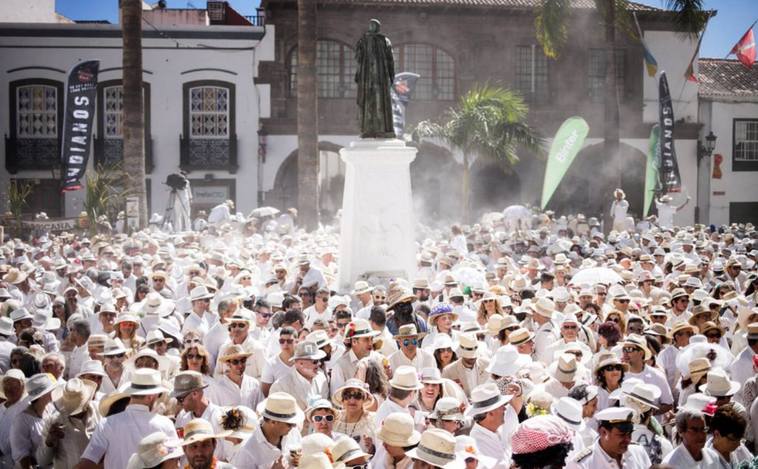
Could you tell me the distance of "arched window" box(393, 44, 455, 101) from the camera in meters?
32.1

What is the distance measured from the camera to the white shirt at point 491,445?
220 inches

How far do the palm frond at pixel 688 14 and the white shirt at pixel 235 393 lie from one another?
2025 centimetres

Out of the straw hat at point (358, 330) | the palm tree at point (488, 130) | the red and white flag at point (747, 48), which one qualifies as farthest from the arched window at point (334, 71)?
the straw hat at point (358, 330)

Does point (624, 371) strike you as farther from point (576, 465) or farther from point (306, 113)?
point (306, 113)

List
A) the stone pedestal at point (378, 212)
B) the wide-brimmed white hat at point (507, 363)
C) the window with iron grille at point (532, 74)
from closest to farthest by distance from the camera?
the wide-brimmed white hat at point (507, 363)
the stone pedestal at point (378, 212)
the window with iron grille at point (532, 74)

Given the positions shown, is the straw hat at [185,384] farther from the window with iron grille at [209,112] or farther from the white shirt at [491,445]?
the window with iron grille at [209,112]

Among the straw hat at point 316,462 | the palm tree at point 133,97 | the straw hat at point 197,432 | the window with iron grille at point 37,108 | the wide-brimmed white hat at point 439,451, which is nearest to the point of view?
the straw hat at point 316,462

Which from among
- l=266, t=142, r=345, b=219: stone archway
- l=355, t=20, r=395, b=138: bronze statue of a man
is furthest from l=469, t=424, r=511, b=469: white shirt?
l=266, t=142, r=345, b=219: stone archway

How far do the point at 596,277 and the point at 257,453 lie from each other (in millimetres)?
6907

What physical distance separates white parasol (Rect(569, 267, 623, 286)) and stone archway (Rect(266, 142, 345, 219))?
20.2 metres

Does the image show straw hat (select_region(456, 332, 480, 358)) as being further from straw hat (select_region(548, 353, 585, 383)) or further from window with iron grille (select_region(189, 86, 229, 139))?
window with iron grille (select_region(189, 86, 229, 139))

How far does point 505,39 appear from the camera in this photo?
32.5m

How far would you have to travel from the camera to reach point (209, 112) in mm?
31297

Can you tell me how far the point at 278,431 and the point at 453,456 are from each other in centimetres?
129
